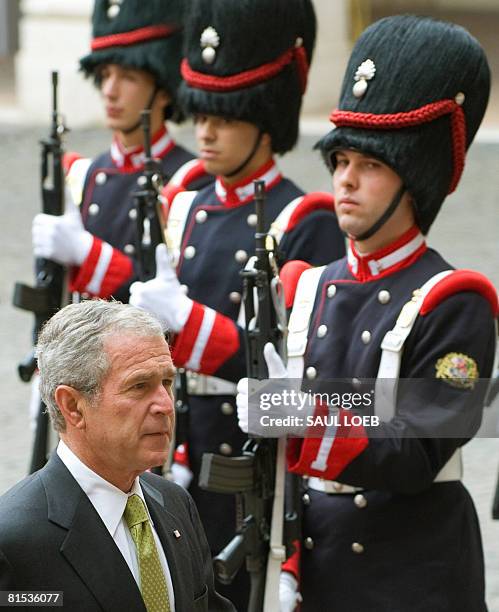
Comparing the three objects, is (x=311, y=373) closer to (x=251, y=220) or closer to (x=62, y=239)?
(x=251, y=220)

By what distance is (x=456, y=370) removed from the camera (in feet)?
13.8

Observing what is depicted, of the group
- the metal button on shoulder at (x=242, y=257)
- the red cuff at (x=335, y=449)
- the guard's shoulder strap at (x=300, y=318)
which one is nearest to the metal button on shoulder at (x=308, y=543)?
the red cuff at (x=335, y=449)

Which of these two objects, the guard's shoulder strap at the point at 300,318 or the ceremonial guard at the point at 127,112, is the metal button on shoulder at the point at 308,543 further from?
the ceremonial guard at the point at 127,112

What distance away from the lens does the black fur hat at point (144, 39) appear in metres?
6.13

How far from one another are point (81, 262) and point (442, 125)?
163cm

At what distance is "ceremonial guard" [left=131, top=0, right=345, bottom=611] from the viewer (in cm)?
512

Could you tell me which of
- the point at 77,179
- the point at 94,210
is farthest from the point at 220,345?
the point at 77,179

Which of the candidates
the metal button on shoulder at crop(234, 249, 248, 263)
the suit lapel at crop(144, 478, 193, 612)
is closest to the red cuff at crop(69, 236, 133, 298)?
the metal button on shoulder at crop(234, 249, 248, 263)

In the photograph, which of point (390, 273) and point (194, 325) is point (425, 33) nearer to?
point (390, 273)

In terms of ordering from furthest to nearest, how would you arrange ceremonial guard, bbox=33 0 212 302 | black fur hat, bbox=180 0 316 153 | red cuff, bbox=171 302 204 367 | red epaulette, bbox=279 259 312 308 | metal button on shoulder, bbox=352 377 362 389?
ceremonial guard, bbox=33 0 212 302, black fur hat, bbox=180 0 316 153, red cuff, bbox=171 302 204 367, red epaulette, bbox=279 259 312 308, metal button on shoulder, bbox=352 377 362 389

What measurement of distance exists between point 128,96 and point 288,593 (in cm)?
222

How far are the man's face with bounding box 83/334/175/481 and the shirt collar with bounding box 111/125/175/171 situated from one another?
2.79m

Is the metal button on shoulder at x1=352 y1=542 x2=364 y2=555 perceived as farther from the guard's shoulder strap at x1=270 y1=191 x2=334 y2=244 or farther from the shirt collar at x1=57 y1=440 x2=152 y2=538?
the shirt collar at x1=57 y1=440 x2=152 y2=538

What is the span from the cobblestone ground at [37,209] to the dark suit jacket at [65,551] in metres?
2.80
